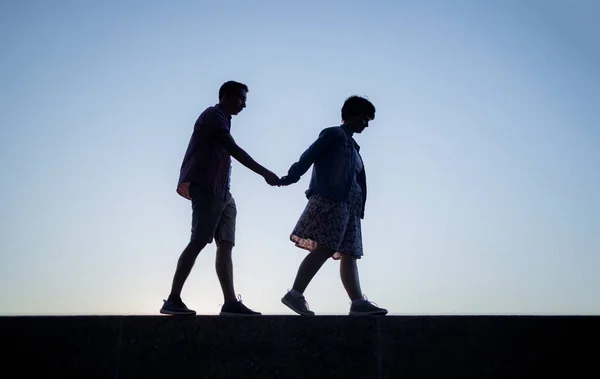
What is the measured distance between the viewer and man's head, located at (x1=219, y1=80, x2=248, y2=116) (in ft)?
17.5

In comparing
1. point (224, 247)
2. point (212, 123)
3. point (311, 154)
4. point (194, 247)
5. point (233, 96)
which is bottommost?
point (194, 247)

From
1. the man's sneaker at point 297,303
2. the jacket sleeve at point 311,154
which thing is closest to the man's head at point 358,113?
the jacket sleeve at point 311,154

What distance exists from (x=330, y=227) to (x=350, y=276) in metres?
0.47

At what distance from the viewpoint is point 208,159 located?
16.4 feet

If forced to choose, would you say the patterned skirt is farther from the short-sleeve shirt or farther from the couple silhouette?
the short-sleeve shirt

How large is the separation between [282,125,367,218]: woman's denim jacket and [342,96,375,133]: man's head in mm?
166

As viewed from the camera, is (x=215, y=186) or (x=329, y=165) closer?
(x=215, y=186)

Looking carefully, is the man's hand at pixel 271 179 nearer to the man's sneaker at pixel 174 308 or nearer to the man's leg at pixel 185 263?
the man's leg at pixel 185 263

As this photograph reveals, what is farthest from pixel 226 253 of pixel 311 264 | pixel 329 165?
pixel 329 165

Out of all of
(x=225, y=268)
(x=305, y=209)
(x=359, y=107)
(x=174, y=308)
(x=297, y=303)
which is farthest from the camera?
(x=359, y=107)

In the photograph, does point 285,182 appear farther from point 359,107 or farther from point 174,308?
point 174,308

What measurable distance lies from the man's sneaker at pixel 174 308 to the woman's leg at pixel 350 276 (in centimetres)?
142
